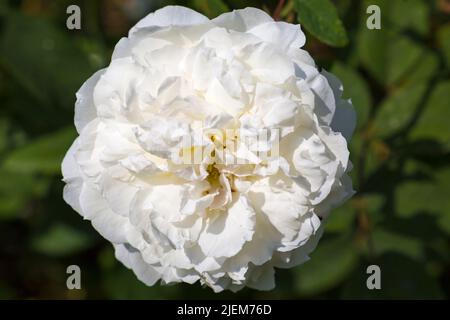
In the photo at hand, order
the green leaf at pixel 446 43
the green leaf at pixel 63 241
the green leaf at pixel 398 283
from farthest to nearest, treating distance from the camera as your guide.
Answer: the green leaf at pixel 63 241 < the green leaf at pixel 446 43 < the green leaf at pixel 398 283

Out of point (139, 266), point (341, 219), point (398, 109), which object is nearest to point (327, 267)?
point (341, 219)

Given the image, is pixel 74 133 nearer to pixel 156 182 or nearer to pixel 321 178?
pixel 156 182

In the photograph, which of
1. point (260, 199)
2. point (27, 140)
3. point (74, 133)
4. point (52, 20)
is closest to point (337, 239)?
point (260, 199)

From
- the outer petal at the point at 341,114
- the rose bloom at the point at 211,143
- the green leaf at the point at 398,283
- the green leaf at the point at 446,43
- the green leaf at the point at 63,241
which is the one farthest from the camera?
the green leaf at the point at 63,241

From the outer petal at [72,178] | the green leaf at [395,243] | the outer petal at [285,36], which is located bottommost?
the green leaf at [395,243]

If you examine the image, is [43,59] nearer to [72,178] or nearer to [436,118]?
[72,178]

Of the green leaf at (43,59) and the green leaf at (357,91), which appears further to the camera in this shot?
the green leaf at (43,59)

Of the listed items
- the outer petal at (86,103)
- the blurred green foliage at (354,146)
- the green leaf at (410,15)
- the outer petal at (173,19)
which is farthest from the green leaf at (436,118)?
the outer petal at (86,103)

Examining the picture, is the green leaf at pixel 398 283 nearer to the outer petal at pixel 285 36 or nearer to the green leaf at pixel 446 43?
the green leaf at pixel 446 43
